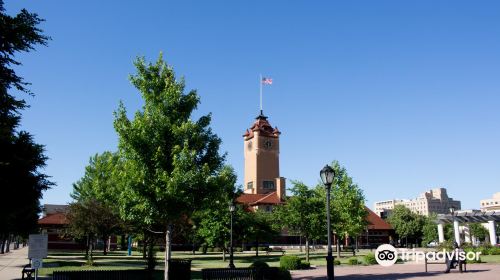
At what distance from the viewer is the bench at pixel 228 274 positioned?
2158 centimetres

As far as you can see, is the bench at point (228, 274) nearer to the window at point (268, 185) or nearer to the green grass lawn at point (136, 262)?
the green grass lawn at point (136, 262)

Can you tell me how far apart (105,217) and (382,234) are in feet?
243

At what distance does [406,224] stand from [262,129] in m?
43.8

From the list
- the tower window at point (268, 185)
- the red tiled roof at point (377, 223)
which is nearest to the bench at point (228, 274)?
the red tiled roof at point (377, 223)

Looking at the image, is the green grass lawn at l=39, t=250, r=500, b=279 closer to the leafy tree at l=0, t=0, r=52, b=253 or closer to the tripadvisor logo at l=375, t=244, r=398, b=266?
the tripadvisor logo at l=375, t=244, r=398, b=266

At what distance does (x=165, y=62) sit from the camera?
2283 cm

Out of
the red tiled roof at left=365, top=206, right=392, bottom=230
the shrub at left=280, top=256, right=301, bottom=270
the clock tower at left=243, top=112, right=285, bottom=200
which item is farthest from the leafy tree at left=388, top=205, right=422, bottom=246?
the shrub at left=280, top=256, right=301, bottom=270

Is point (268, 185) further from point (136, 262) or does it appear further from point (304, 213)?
point (136, 262)

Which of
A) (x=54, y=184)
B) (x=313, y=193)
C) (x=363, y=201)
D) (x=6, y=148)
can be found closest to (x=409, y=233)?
(x=363, y=201)

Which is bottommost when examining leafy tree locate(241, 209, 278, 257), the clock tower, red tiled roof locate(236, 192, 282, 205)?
leafy tree locate(241, 209, 278, 257)

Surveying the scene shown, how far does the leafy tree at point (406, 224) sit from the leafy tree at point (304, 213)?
5319 centimetres

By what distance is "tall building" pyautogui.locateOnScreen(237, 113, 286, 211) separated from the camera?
366 ft

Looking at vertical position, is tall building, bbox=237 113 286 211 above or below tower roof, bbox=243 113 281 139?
below

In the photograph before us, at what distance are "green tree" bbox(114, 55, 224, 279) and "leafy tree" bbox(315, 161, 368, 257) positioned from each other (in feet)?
98.7
